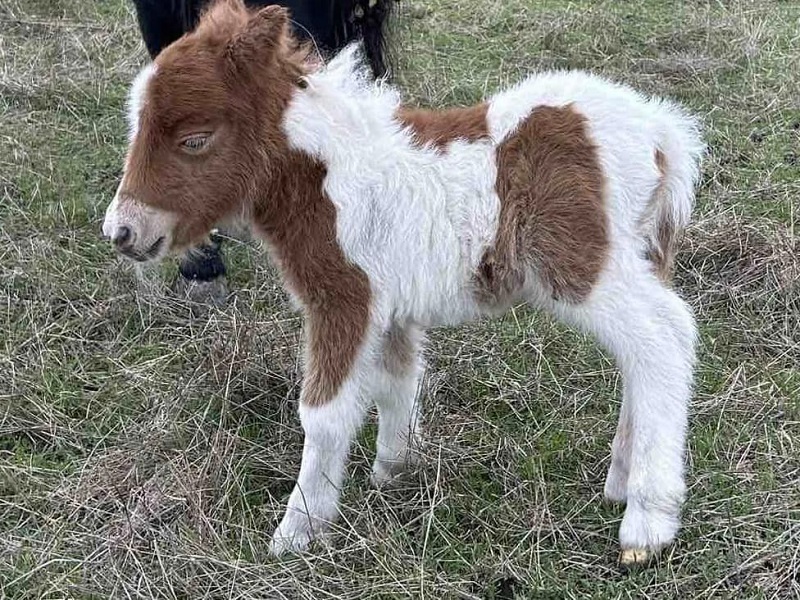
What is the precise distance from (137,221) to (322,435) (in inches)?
26.5

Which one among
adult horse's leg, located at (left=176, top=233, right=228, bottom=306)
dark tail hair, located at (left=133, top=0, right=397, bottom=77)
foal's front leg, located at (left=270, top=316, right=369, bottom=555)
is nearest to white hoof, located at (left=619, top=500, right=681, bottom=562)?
foal's front leg, located at (left=270, top=316, right=369, bottom=555)

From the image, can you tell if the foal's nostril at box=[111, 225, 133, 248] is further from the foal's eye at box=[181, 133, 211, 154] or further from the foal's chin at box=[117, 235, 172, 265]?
the foal's eye at box=[181, 133, 211, 154]

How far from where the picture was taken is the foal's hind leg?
7.23 feet

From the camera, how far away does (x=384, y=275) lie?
2252 mm

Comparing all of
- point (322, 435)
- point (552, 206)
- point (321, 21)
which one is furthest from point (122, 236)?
point (321, 21)

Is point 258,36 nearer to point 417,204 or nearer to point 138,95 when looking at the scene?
point 138,95

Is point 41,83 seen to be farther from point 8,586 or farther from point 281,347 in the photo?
point 8,586

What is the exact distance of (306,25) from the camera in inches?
113

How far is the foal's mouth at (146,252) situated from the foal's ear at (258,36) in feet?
1.49

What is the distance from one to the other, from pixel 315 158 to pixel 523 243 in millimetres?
525

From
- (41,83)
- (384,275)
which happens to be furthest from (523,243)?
(41,83)

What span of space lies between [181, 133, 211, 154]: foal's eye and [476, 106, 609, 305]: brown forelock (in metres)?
0.68

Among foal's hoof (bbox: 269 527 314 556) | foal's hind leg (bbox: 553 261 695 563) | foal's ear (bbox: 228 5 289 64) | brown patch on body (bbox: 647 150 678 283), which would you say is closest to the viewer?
foal's ear (bbox: 228 5 289 64)

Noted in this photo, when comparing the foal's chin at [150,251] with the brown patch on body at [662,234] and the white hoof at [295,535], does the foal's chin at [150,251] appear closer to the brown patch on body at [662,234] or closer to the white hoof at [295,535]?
the white hoof at [295,535]
